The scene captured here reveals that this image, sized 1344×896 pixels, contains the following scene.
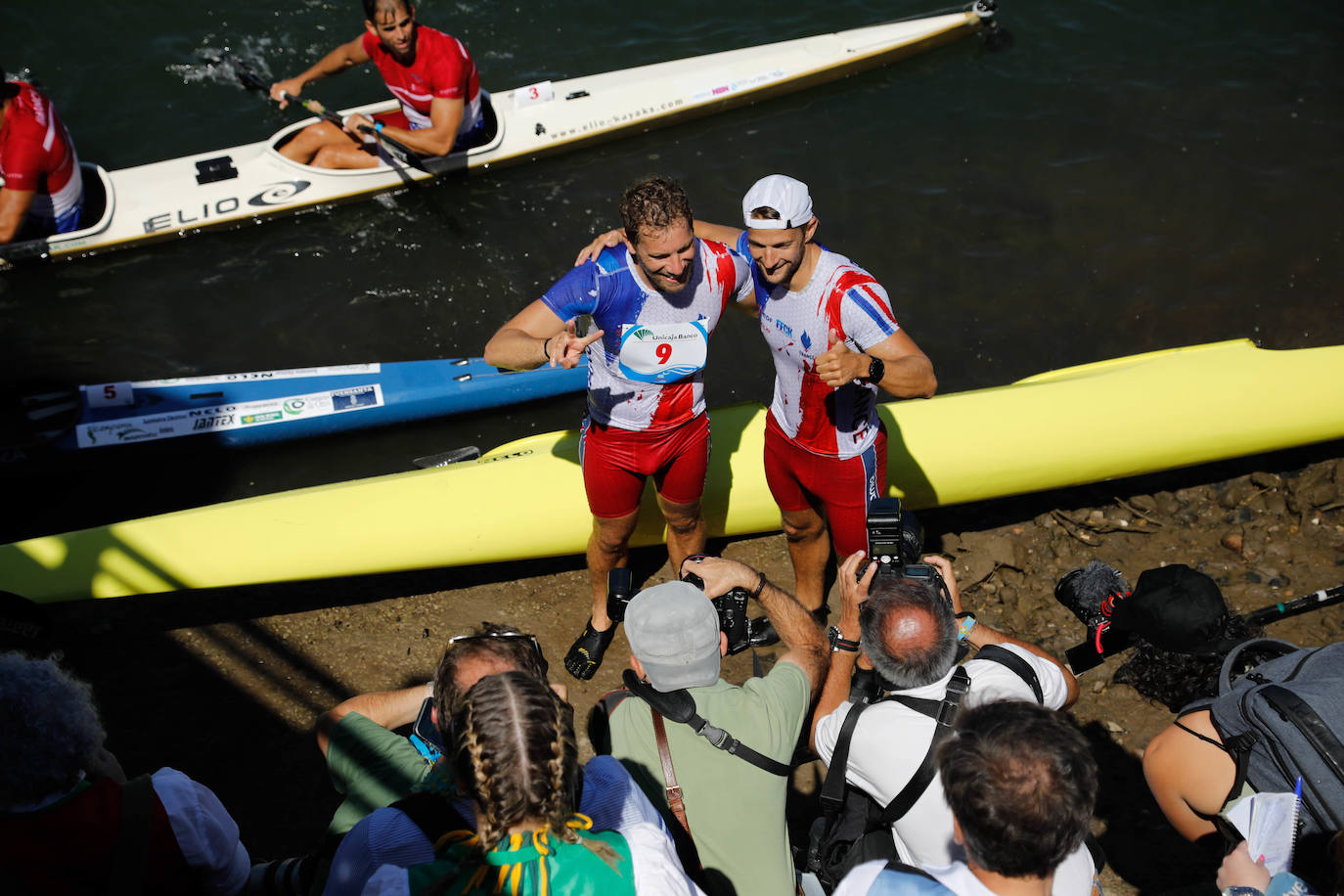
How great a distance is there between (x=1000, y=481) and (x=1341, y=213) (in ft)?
14.5

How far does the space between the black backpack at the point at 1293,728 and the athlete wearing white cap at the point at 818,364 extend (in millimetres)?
1160

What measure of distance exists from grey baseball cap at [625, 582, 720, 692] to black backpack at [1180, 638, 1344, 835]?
123 centimetres

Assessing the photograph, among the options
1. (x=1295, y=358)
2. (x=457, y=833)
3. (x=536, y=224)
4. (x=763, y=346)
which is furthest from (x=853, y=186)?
(x=457, y=833)

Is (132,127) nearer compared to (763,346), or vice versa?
(763,346)

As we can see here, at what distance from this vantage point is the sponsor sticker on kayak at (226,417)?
4922mm

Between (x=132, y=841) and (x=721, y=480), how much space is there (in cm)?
261

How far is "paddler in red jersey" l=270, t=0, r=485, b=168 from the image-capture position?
535cm

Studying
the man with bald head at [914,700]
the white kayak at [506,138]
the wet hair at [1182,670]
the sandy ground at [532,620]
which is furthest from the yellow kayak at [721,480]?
the white kayak at [506,138]

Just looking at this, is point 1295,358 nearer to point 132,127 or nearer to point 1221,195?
point 1221,195

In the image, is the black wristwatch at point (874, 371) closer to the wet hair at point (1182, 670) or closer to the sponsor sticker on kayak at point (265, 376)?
the wet hair at point (1182, 670)

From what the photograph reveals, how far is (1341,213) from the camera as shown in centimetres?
649

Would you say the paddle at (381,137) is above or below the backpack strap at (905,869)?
above

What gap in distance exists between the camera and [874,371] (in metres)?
2.77

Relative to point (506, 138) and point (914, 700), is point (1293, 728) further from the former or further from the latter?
point (506, 138)
